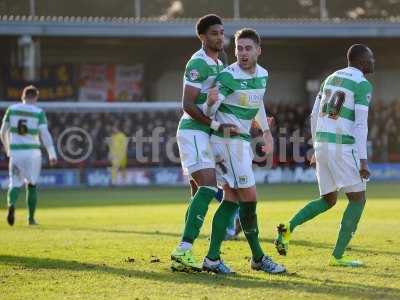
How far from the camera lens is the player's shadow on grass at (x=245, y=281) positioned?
7.14 m

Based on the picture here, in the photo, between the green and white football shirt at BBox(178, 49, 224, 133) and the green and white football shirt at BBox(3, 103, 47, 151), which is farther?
the green and white football shirt at BBox(3, 103, 47, 151)

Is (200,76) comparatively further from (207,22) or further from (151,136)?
(151,136)

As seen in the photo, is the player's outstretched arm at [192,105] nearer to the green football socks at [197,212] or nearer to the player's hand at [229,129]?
the player's hand at [229,129]

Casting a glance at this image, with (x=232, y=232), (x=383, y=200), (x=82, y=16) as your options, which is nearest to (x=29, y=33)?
(x=82, y=16)

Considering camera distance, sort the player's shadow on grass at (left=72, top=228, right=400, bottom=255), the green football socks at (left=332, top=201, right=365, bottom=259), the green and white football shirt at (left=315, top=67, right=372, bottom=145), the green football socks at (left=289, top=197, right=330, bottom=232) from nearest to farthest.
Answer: the green and white football shirt at (left=315, top=67, right=372, bottom=145)
the green football socks at (left=332, top=201, right=365, bottom=259)
the green football socks at (left=289, top=197, right=330, bottom=232)
the player's shadow on grass at (left=72, top=228, right=400, bottom=255)

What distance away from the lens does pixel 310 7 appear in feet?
106

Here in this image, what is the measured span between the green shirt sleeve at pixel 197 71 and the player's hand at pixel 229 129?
494 millimetres

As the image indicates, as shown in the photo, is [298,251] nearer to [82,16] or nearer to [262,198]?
[262,198]

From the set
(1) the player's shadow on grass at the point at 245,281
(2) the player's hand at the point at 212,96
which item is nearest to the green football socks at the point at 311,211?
(1) the player's shadow on grass at the point at 245,281

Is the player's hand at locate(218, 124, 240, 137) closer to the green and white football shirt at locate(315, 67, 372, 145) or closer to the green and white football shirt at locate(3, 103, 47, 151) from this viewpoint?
the green and white football shirt at locate(315, 67, 372, 145)

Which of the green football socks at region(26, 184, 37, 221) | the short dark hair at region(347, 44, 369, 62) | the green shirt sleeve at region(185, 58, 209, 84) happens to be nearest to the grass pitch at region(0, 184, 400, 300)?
the green football socks at region(26, 184, 37, 221)

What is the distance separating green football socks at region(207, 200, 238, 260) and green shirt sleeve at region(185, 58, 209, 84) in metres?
1.19

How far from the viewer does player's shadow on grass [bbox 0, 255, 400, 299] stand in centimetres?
714

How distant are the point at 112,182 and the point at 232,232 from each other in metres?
19.8
